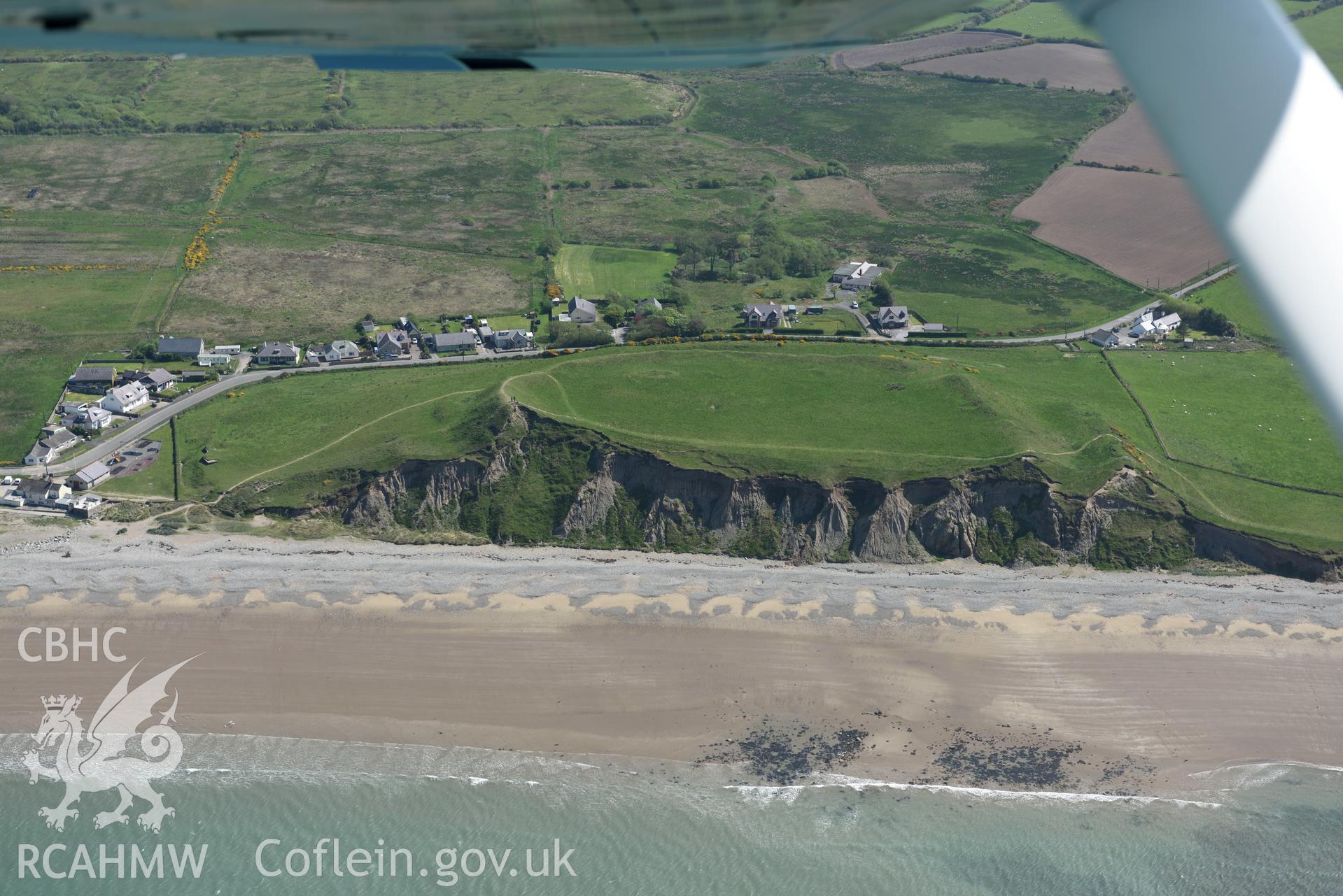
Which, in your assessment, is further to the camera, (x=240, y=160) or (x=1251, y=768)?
(x=240, y=160)

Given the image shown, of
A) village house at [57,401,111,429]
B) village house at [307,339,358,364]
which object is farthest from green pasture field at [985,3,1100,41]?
village house at [57,401,111,429]

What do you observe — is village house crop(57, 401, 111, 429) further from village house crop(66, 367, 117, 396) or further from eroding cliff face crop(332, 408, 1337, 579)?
eroding cliff face crop(332, 408, 1337, 579)

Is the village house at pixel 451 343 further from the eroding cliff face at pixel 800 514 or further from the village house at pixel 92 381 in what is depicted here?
the village house at pixel 92 381

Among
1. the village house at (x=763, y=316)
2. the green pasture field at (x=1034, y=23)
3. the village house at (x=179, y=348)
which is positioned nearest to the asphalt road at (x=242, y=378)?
the village house at (x=179, y=348)

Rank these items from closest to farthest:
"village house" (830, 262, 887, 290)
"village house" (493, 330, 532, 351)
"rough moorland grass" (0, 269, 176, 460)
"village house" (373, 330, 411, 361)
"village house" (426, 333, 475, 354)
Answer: "rough moorland grass" (0, 269, 176, 460)
"village house" (373, 330, 411, 361)
"village house" (426, 333, 475, 354)
"village house" (493, 330, 532, 351)
"village house" (830, 262, 887, 290)

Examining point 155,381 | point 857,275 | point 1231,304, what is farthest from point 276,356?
point 1231,304

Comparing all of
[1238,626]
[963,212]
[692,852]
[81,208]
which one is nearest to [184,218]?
[81,208]

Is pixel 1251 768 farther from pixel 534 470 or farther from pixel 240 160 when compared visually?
pixel 240 160
